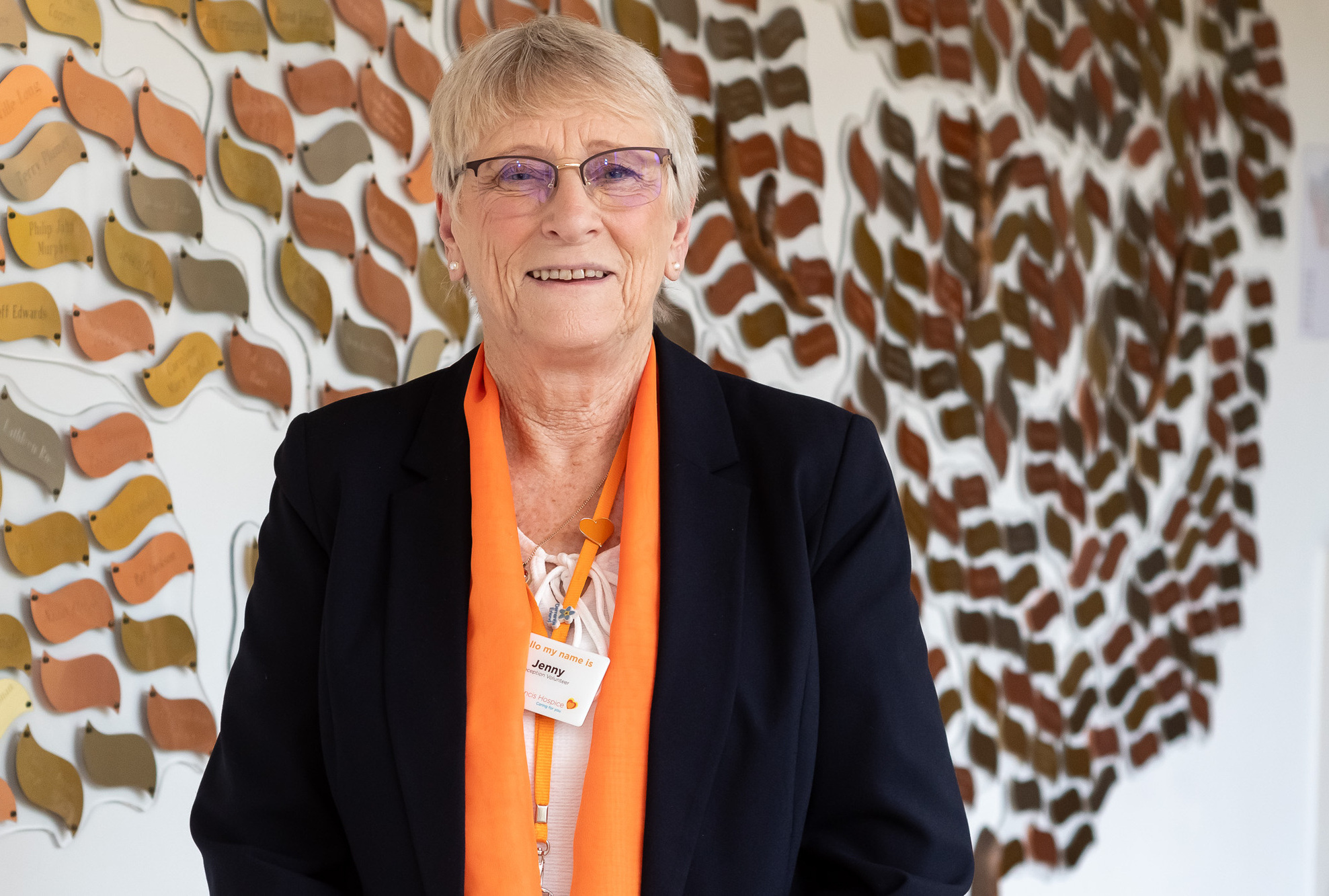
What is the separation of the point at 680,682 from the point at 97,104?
1.46 meters

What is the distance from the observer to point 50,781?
191 centimetres

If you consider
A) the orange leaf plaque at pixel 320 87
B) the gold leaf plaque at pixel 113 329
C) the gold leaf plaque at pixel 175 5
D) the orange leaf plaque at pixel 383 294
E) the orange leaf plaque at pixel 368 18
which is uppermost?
the orange leaf plaque at pixel 368 18

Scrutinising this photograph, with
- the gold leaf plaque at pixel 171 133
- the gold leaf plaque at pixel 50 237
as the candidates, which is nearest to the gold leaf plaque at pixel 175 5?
the gold leaf plaque at pixel 171 133

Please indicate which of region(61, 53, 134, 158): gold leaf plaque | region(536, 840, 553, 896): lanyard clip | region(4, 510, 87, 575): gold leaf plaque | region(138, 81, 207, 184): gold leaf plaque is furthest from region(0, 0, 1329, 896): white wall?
region(536, 840, 553, 896): lanyard clip

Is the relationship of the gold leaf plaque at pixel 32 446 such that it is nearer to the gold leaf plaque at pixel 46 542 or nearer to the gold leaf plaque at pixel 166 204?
the gold leaf plaque at pixel 46 542

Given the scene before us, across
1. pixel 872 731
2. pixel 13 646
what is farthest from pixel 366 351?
pixel 872 731

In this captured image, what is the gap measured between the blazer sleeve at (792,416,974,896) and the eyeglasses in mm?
366

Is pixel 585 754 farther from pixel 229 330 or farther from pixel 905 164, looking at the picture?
pixel 905 164

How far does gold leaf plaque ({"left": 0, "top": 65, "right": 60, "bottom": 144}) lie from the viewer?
1.83 metres

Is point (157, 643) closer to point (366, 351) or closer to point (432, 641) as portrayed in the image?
point (366, 351)

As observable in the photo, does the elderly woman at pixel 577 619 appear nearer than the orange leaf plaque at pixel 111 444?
Yes

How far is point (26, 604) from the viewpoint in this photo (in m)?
1.90

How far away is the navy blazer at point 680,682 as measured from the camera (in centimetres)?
119

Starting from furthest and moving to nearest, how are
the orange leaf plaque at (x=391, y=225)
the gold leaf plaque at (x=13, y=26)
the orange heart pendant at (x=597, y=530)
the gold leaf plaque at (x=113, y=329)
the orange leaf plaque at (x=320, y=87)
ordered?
the orange leaf plaque at (x=391, y=225) < the orange leaf plaque at (x=320, y=87) < the gold leaf plaque at (x=113, y=329) < the gold leaf plaque at (x=13, y=26) < the orange heart pendant at (x=597, y=530)
